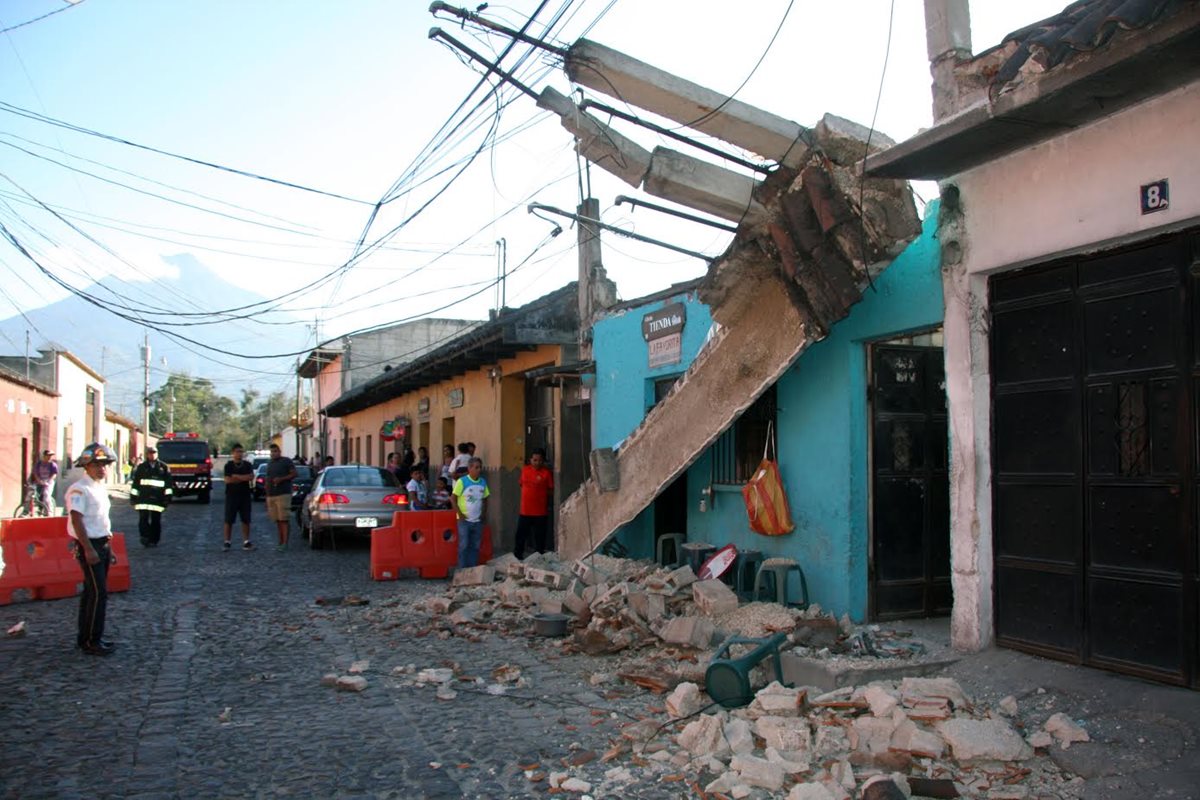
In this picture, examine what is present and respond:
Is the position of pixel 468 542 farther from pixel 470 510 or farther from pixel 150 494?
pixel 150 494

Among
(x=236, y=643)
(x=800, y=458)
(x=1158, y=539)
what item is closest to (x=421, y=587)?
(x=236, y=643)

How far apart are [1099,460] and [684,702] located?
288 centimetres

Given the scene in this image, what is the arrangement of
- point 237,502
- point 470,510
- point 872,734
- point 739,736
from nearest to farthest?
point 872,734 → point 739,736 → point 470,510 → point 237,502

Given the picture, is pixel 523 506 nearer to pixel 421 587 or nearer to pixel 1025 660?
pixel 421 587

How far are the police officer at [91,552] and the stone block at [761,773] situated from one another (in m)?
5.64

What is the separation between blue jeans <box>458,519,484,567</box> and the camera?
12.2m

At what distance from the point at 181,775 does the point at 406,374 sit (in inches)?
684

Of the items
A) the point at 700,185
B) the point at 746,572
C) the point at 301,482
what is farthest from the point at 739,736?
the point at 301,482

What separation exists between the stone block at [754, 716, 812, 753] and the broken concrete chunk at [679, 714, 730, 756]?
8.4 inches

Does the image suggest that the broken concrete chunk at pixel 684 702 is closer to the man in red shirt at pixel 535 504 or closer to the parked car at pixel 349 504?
the man in red shirt at pixel 535 504

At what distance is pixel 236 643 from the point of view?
8.30 m

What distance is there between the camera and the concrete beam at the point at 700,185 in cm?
856

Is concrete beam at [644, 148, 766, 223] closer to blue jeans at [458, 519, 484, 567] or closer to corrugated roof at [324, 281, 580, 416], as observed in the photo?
blue jeans at [458, 519, 484, 567]

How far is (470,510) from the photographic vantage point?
39.8ft
